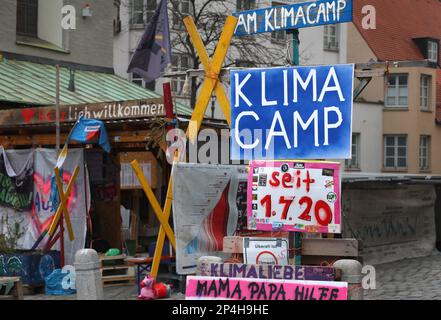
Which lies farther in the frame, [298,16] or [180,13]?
[180,13]

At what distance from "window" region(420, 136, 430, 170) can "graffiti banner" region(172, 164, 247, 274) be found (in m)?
30.4

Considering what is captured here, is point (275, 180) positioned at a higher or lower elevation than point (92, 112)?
lower

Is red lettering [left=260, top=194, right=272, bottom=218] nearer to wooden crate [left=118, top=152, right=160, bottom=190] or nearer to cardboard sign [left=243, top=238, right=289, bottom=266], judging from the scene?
cardboard sign [left=243, top=238, right=289, bottom=266]

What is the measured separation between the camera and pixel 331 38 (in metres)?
39.6

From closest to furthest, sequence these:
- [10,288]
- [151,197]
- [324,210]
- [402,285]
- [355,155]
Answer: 1. [324,210]
2. [10,288]
3. [151,197]
4. [402,285]
5. [355,155]

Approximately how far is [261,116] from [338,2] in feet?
6.16

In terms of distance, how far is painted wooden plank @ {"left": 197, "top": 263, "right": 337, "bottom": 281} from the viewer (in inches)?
295

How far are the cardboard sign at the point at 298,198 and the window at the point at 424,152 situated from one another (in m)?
34.4

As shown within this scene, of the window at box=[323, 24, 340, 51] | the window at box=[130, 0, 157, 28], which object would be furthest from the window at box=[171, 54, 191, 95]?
the window at box=[323, 24, 340, 51]

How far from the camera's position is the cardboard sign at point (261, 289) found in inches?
288

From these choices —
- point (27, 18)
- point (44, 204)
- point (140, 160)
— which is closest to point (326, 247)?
point (44, 204)

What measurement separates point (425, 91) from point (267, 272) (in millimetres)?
35894

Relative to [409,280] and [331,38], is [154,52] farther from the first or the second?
[331,38]

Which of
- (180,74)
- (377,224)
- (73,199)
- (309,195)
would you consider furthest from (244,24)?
(377,224)
